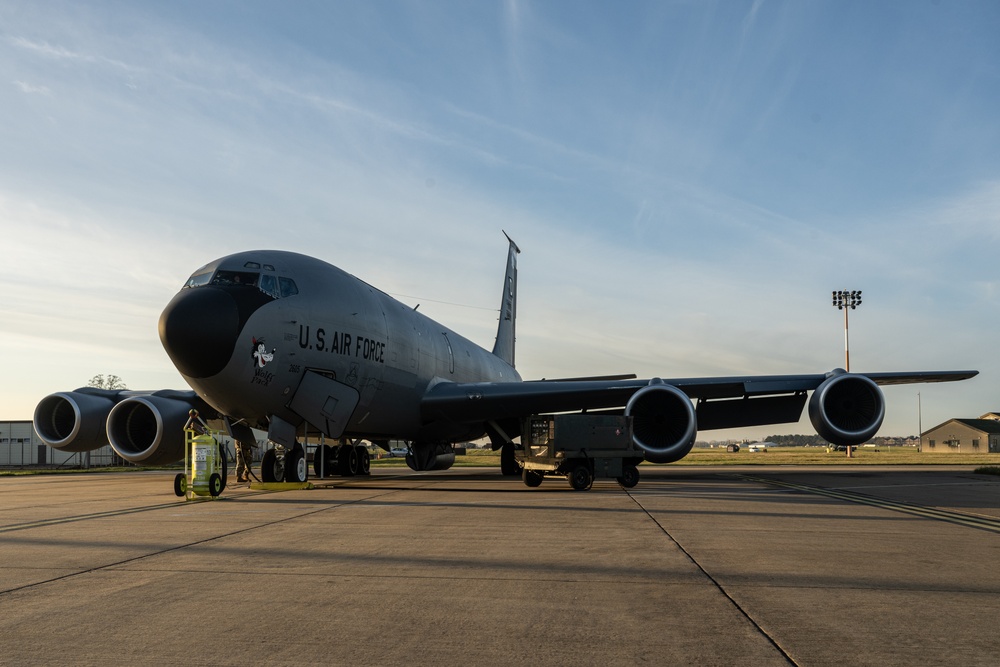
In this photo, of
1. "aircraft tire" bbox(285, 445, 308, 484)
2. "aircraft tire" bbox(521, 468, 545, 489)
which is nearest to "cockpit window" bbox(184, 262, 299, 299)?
"aircraft tire" bbox(285, 445, 308, 484)

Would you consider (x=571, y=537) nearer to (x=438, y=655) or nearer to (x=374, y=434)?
(x=438, y=655)

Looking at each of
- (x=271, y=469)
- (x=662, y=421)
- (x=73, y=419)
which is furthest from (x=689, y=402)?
(x=73, y=419)

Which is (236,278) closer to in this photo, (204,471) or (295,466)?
(204,471)

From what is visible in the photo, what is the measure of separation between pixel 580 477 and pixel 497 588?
11078 millimetres

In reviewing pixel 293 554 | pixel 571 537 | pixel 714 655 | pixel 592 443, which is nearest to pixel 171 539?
pixel 293 554

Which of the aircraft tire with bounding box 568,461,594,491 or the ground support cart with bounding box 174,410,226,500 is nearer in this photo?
the ground support cart with bounding box 174,410,226,500

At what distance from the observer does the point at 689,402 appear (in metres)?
17.9

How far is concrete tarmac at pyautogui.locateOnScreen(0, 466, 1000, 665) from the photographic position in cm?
409

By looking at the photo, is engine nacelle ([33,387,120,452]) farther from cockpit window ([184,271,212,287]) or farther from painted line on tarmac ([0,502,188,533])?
painted line on tarmac ([0,502,188,533])

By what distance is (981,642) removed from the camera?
4234 millimetres

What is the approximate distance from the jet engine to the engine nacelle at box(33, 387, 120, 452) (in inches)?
53.5

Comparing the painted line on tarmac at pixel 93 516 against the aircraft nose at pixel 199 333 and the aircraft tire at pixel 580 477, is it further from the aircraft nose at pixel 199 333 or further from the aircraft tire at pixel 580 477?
the aircraft tire at pixel 580 477

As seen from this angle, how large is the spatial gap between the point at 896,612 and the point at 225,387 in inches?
497

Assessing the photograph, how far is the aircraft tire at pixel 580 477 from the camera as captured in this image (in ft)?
54.4
